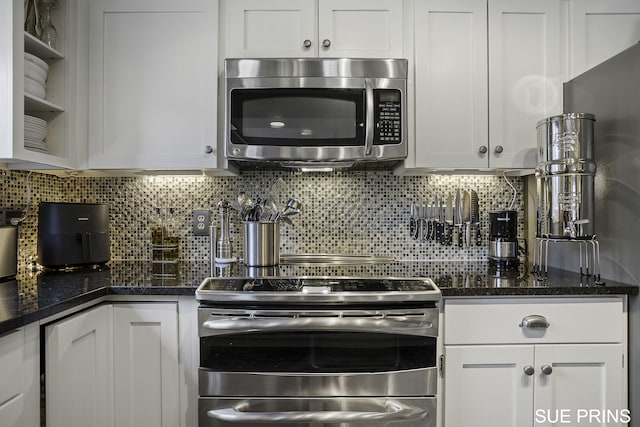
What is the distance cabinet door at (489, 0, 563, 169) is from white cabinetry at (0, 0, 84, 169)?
1830 millimetres

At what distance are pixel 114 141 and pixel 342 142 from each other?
3.29ft

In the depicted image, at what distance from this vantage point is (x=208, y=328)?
146 cm

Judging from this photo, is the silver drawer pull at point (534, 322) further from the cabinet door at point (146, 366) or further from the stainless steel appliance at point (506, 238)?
the cabinet door at point (146, 366)

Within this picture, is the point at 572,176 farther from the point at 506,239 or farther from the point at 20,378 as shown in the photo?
the point at 20,378

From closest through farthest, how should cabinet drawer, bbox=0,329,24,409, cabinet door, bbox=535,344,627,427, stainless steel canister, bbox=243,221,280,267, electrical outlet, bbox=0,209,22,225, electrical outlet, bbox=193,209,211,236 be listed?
1. cabinet drawer, bbox=0,329,24,409
2. cabinet door, bbox=535,344,627,427
3. electrical outlet, bbox=0,209,22,225
4. stainless steel canister, bbox=243,221,280,267
5. electrical outlet, bbox=193,209,211,236

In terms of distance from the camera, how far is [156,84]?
6.06 ft

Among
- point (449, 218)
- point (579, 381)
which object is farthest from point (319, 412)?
point (449, 218)

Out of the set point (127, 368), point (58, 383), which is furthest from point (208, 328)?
point (58, 383)

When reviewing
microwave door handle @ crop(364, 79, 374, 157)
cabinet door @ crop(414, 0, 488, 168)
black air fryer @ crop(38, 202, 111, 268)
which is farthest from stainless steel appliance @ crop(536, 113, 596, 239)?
black air fryer @ crop(38, 202, 111, 268)

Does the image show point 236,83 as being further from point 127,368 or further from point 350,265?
point 127,368

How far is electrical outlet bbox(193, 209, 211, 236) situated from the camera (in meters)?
2.16

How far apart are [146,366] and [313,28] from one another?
1.53 meters

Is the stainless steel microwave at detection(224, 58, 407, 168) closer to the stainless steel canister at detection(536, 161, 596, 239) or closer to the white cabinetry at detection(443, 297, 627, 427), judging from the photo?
the stainless steel canister at detection(536, 161, 596, 239)

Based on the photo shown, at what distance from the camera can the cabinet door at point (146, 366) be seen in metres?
1.51
